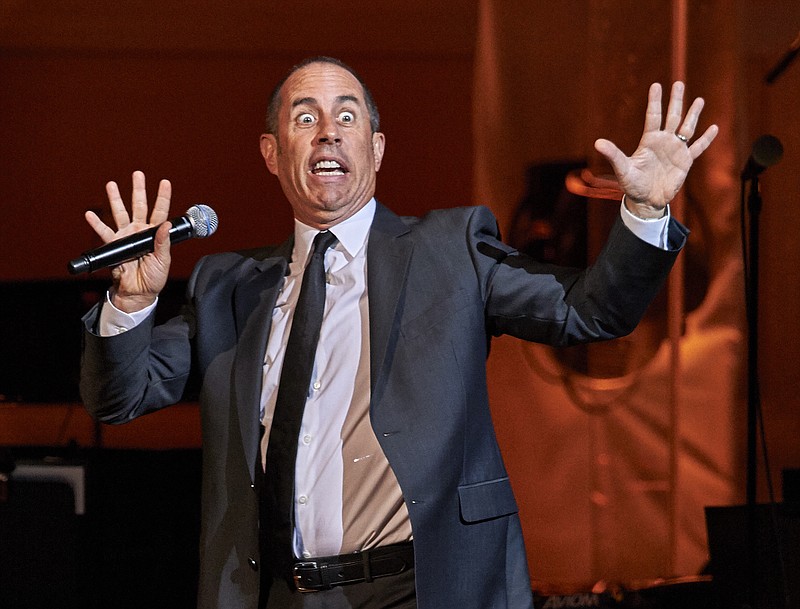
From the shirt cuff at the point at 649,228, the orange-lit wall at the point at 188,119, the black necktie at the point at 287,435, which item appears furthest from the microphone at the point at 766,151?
the orange-lit wall at the point at 188,119

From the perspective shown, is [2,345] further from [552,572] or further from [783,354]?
[783,354]

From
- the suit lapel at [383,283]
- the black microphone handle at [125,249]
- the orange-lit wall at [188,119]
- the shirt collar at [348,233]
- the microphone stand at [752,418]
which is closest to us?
the black microphone handle at [125,249]

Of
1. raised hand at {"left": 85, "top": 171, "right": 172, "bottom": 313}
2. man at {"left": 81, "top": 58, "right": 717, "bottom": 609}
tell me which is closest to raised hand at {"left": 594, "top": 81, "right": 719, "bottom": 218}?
man at {"left": 81, "top": 58, "right": 717, "bottom": 609}

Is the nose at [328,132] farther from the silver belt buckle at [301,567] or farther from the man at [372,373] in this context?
the silver belt buckle at [301,567]

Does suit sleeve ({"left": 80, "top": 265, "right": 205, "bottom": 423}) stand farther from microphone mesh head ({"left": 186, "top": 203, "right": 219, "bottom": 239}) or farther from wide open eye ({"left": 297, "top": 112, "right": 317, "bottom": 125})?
wide open eye ({"left": 297, "top": 112, "right": 317, "bottom": 125})

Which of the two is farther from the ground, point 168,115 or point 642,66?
point 168,115

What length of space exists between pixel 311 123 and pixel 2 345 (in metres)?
2.55

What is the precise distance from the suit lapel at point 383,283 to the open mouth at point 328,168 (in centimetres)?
12

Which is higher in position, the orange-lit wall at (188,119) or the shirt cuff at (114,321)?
the orange-lit wall at (188,119)

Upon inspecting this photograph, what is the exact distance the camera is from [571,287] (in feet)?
4.82

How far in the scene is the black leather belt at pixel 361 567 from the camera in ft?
4.70

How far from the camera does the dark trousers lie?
143 cm

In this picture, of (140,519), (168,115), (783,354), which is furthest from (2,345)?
(783,354)

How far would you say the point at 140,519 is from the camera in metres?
3.44
